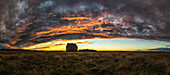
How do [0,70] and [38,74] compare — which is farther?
[0,70]

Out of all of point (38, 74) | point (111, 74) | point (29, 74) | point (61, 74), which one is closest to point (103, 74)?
point (111, 74)

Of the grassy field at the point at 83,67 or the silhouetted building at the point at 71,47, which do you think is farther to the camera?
Result: the silhouetted building at the point at 71,47

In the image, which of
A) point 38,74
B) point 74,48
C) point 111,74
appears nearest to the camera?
point 38,74

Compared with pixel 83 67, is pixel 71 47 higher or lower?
higher

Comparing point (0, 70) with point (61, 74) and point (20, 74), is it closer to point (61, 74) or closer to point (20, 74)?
point (20, 74)

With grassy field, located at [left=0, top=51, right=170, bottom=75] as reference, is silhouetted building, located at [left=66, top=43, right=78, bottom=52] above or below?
above

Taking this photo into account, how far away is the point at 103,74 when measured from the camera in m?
7.36

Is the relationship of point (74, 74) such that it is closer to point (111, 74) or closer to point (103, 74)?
point (103, 74)

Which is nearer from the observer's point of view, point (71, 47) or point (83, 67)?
point (83, 67)

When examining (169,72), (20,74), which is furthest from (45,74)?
(169,72)

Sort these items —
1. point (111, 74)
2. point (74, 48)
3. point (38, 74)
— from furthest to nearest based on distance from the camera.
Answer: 1. point (74, 48)
2. point (111, 74)
3. point (38, 74)

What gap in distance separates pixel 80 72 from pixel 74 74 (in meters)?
0.40

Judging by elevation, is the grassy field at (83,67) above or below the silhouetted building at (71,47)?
below

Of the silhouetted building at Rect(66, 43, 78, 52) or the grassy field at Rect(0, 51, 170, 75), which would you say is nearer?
the grassy field at Rect(0, 51, 170, 75)
